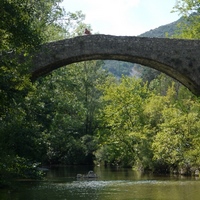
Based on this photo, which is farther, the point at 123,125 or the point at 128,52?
the point at 123,125

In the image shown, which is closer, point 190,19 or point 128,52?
point 128,52

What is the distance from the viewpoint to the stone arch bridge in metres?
13.7

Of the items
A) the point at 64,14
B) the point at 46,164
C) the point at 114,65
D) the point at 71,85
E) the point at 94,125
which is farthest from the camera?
the point at 114,65

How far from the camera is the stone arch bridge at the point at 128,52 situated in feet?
44.9

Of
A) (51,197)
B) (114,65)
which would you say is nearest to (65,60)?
(51,197)

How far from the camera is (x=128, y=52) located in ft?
45.5

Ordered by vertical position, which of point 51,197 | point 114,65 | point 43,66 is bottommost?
point 51,197

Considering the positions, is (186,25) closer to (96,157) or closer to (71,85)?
(71,85)

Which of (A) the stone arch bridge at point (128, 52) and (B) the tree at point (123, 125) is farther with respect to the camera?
(B) the tree at point (123, 125)

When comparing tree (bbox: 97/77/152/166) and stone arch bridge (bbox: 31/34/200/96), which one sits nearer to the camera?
stone arch bridge (bbox: 31/34/200/96)

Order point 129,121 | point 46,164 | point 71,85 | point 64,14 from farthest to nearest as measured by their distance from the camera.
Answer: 1. point 46,164
2. point 129,121
3. point 64,14
4. point 71,85

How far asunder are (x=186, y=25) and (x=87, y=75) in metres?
14.2

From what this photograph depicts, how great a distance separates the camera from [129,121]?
32.6 meters

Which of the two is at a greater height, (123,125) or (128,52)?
(128,52)
